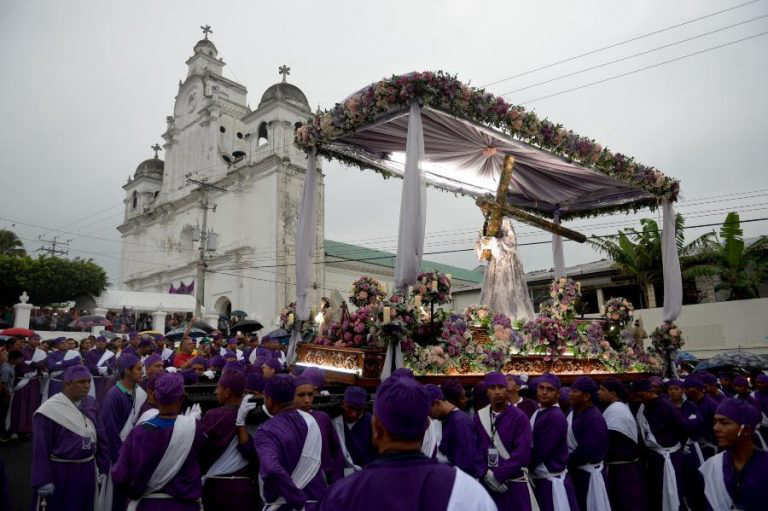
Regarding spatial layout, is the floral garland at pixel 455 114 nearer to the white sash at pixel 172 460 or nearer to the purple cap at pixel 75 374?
the purple cap at pixel 75 374

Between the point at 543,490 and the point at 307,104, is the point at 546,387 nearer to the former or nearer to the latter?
the point at 543,490

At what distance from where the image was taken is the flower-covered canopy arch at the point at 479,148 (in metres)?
7.45

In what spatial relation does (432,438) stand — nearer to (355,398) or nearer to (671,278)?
(355,398)

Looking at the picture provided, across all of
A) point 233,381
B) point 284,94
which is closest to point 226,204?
point 284,94

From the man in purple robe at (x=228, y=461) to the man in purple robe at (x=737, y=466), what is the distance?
10.5ft

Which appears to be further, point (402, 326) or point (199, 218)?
point (199, 218)

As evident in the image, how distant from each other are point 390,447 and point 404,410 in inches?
5.8

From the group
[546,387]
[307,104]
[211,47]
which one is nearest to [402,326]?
[546,387]

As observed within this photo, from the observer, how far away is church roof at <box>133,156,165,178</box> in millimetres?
38500

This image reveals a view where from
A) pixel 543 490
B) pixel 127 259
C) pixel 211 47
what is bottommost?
pixel 543 490

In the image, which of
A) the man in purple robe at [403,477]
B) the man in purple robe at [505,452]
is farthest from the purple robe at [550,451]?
the man in purple robe at [403,477]

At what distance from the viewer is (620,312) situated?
404 inches

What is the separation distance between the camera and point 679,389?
234 inches

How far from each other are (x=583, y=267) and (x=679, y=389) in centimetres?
1992
